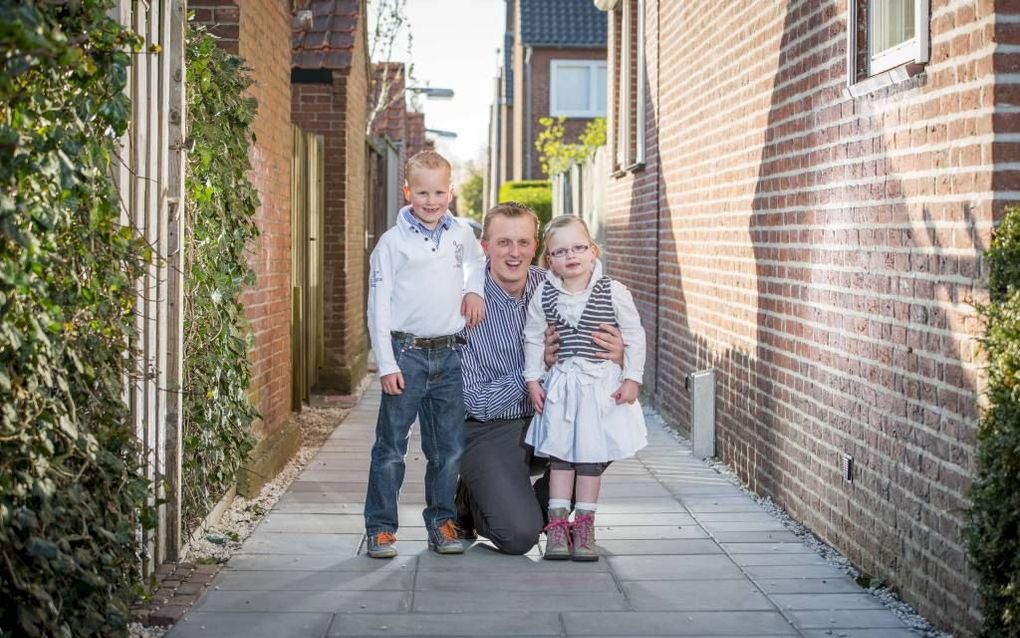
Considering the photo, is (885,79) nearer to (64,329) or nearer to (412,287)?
(412,287)

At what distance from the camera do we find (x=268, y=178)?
25.7ft

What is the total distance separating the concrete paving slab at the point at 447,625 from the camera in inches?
181

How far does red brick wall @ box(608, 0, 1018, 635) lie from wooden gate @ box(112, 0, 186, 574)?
263 cm

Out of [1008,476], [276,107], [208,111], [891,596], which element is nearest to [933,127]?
[1008,476]

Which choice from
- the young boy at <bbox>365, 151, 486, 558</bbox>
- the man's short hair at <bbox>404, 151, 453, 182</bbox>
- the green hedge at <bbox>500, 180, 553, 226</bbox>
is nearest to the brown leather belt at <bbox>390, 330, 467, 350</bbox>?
the young boy at <bbox>365, 151, 486, 558</bbox>

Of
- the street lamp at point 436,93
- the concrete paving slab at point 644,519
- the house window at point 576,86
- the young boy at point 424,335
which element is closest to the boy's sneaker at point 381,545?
the young boy at point 424,335

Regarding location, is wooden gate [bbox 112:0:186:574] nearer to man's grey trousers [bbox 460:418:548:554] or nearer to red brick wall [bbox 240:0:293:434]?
man's grey trousers [bbox 460:418:548:554]

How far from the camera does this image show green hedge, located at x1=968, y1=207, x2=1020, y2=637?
3.82m

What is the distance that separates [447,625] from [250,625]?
678 mm

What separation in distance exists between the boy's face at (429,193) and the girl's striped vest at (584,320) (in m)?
0.59

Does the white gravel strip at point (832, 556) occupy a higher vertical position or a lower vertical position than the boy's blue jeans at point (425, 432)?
lower

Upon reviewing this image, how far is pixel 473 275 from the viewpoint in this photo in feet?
19.4

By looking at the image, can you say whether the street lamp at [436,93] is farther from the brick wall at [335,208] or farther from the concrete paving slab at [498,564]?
the concrete paving slab at [498,564]

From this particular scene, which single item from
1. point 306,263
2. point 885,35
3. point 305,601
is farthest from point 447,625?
point 306,263
